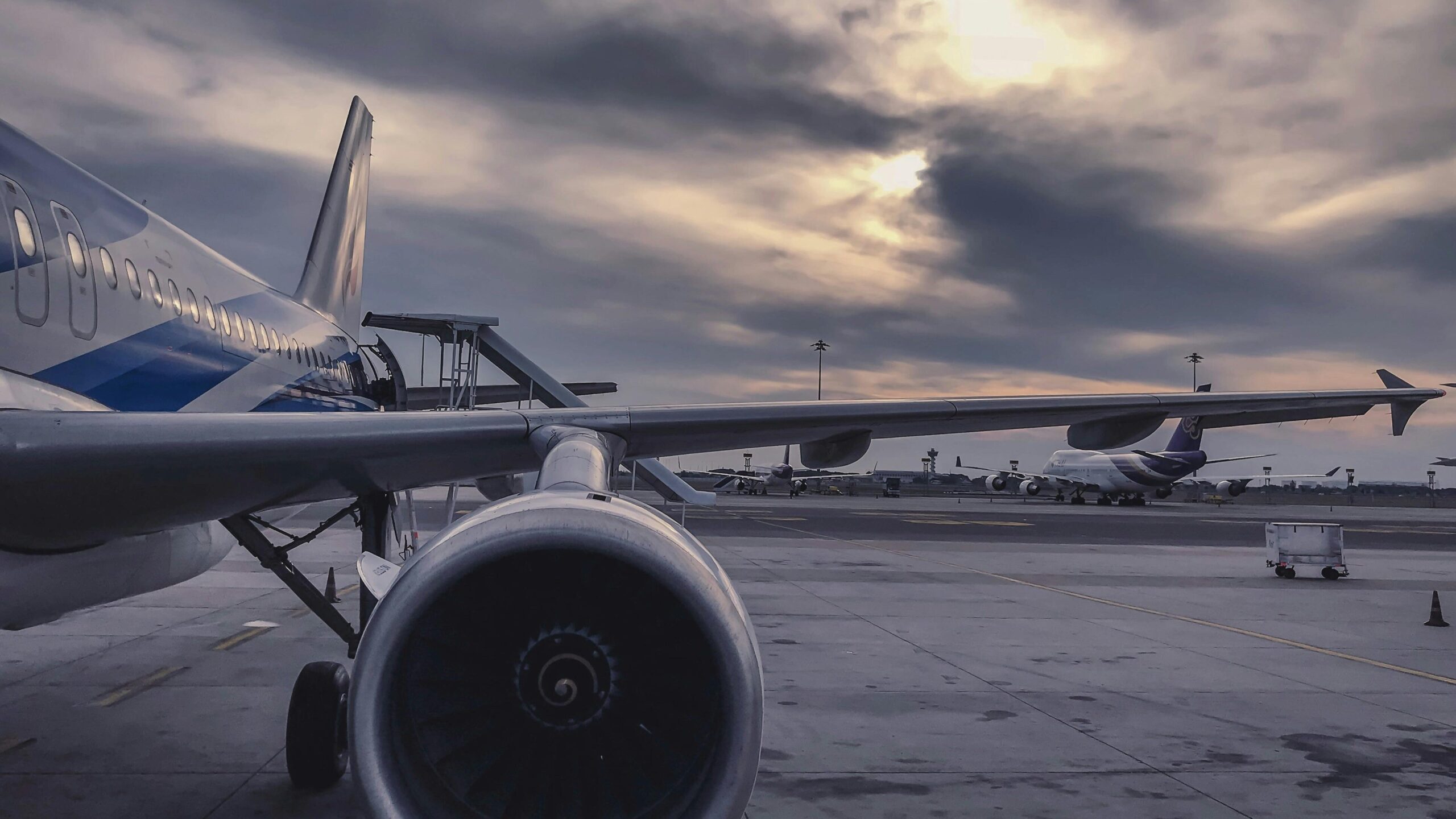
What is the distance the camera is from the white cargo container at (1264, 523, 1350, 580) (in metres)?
18.3

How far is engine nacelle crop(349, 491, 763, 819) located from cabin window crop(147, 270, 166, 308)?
3106mm

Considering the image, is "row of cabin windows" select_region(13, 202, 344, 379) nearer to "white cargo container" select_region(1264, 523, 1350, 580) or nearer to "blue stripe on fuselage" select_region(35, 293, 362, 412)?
"blue stripe on fuselage" select_region(35, 293, 362, 412)

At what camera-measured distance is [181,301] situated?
5.86 metres

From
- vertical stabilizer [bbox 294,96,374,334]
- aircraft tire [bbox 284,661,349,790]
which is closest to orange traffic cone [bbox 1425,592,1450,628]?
aircraft tire [bbox 284,661,349,790]

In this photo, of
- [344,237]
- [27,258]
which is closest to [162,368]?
[27,258]

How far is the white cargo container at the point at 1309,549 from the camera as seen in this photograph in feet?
60.0

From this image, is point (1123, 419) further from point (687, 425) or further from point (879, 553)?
point (879, 553)

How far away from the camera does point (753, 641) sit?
3197 mm

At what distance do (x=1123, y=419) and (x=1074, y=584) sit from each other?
414 inches

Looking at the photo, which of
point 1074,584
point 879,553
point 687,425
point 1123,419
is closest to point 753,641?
point 687,425

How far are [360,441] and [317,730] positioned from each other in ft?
7.46

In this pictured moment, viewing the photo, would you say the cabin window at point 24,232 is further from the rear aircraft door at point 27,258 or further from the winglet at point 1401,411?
the winglet at point 1401,411

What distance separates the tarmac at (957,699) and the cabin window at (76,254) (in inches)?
105

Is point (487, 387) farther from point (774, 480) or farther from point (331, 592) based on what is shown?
point (774, 480)
